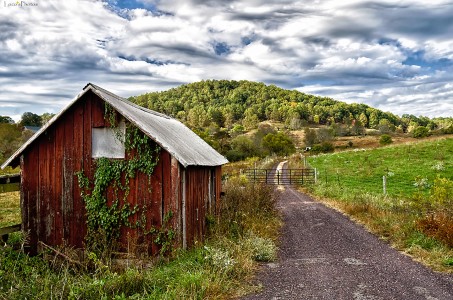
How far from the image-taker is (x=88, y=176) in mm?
11250

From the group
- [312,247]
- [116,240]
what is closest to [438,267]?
[312,247]

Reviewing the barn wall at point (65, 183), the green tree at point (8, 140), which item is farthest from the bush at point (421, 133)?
the barn wall at point (65, 183)

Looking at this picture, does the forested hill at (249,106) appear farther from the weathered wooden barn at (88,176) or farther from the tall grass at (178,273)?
the tall grass at (178,273)

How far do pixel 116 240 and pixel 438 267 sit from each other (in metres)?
8.23

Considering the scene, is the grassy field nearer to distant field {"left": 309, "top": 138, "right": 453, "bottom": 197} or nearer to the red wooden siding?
distant field {"left": 309, "top": 138, "right": 453, "bottom": 197}

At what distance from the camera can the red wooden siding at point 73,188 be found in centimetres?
1062

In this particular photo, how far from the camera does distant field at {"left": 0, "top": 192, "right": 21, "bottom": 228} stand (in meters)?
16.1

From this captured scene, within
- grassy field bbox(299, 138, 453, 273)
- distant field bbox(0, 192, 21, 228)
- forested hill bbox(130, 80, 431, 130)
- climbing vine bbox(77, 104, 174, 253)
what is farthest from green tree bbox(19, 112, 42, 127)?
climbing vine bbox(77, 104, 174, 253)

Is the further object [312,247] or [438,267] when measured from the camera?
[312,247]

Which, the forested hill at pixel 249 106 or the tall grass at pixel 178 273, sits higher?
the forested hill at pixel 249 106

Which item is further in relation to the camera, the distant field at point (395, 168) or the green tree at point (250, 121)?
the green tree at point (250, 121)

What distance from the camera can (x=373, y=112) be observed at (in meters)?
141

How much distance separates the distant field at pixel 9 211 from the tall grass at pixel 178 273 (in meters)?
3.14

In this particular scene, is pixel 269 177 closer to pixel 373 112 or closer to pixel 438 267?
pixel 438 267
